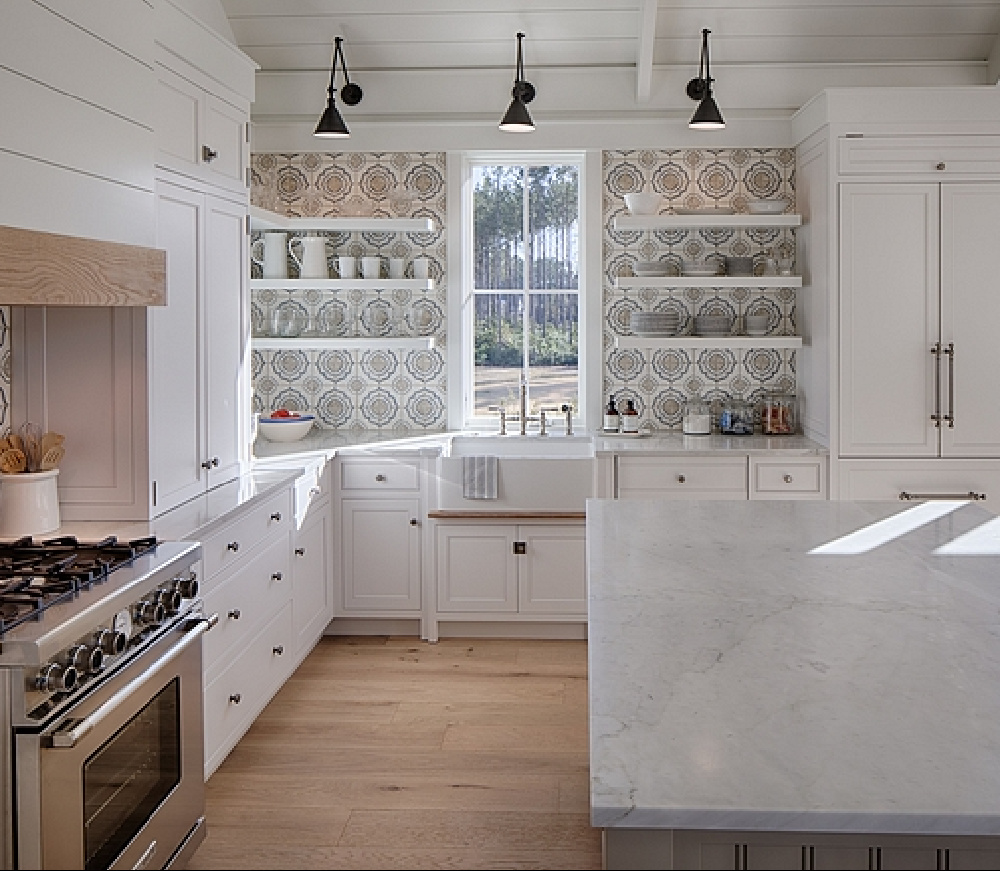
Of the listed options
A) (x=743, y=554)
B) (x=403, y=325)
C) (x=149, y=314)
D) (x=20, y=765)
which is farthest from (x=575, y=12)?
(x=20, y=765)

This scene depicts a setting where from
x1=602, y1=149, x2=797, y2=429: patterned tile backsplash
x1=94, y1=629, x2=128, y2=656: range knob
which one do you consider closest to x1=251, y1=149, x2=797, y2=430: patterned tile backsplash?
x1=602, y1=149, x2=797, y2=429: patterned tile backsplash

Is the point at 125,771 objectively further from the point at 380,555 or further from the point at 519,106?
the point at 519,106

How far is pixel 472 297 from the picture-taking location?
598 centimetres

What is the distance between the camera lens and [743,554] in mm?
2791

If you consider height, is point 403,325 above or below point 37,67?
below

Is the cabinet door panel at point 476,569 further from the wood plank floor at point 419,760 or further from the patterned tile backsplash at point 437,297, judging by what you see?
the patterned tile backsplash at point 437,297

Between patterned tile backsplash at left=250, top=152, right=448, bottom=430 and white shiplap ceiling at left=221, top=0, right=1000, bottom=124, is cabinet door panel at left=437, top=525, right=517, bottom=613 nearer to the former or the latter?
patterned tile backsplash at left=250, top=152, right=448, bottom=430

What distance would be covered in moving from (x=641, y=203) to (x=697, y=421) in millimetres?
1081

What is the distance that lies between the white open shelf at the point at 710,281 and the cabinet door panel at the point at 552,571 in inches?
48.3

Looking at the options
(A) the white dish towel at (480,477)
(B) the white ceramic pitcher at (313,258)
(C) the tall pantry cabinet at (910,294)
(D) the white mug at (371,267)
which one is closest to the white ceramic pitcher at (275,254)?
(B) the white ceramic pitcher at (313,258)

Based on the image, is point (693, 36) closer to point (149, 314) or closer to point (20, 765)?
point (149, 314)

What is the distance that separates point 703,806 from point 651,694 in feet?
1.38

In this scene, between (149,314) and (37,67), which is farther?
(149,314)

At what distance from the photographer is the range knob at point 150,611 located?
2725 mm
